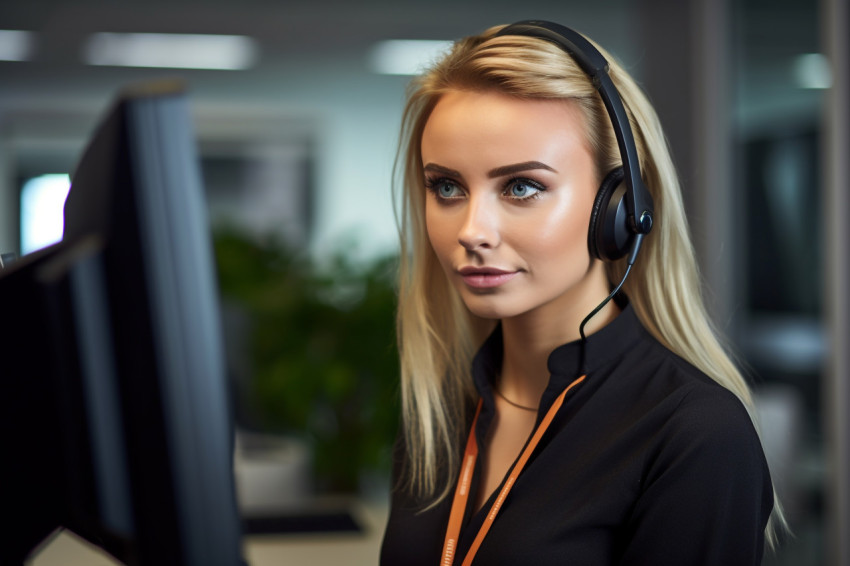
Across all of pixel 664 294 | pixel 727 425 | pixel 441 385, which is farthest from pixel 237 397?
pixel 727 425

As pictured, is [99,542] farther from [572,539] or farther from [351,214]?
[351,214]

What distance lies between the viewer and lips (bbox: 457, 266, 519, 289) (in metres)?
0.94

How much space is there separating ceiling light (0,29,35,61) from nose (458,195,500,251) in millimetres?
4122

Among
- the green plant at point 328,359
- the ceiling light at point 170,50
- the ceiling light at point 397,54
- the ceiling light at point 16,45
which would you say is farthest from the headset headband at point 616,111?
the ceiling light at point 16,45

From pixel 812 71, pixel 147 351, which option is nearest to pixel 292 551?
pixel 147 351

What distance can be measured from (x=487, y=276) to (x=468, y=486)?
11.2 inches

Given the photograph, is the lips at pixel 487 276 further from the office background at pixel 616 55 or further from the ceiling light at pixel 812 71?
the ceiling light at pixel 812 71

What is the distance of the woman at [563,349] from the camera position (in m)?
0.85

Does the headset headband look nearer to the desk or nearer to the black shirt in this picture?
the black shirt

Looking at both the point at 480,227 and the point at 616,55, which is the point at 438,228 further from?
the point at 616,55

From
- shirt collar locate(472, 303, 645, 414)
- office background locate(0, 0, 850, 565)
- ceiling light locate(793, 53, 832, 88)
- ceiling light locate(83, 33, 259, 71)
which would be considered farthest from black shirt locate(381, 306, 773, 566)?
ceiling light locate(83, 33, 259, 71)

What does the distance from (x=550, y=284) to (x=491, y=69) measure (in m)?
0.25

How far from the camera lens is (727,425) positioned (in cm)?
84

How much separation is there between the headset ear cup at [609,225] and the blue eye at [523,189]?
84mm
